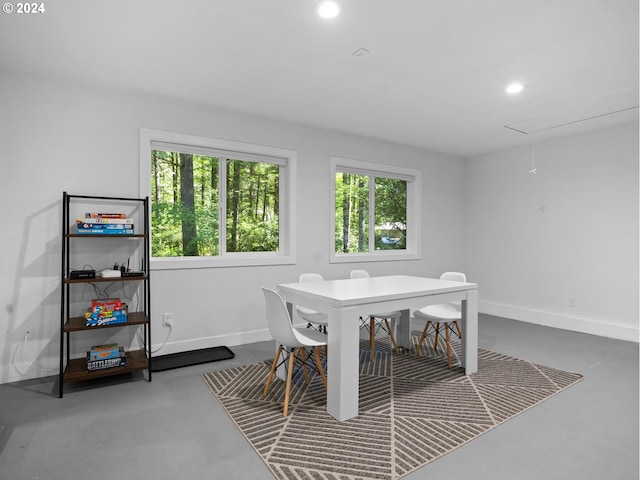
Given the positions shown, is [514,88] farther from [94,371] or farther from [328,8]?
[94,371]

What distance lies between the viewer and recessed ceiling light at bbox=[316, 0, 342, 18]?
6.88 feet

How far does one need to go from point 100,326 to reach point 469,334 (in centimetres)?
305

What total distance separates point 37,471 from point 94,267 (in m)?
1.79

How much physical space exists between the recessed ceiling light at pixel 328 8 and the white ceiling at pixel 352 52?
49mm

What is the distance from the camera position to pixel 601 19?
2260 millimetres

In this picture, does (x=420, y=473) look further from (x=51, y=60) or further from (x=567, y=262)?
(x=567, y=262)

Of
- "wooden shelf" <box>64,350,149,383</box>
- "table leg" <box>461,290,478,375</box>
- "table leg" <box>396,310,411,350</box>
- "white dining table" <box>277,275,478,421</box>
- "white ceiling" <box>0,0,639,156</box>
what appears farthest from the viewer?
"table leg" <box>396,310,411,350</box>

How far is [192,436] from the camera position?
215 centimetres

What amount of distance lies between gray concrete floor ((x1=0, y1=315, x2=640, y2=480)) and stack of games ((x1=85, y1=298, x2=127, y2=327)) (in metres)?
0.50

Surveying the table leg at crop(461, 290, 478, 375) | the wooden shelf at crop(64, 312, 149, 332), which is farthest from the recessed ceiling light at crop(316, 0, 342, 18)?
the wooden shelf at crop(64, 312, 149, 332)

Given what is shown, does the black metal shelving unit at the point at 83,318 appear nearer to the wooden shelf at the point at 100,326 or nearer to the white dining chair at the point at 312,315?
the wooden shelf at the point at 100,326

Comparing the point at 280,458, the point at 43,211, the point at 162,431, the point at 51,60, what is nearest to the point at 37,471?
the point at 162,431

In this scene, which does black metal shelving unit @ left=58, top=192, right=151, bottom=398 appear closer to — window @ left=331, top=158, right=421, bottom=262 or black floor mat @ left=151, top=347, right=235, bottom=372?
black floor mat @ left=151, top=347, right=235, bottom=372


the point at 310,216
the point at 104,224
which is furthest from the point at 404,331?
the point at 104,224
